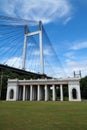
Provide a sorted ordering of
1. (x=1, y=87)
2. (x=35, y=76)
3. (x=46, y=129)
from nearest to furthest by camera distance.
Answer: (x=46, y=129), (x=1, y=87), (x=35, y=76)

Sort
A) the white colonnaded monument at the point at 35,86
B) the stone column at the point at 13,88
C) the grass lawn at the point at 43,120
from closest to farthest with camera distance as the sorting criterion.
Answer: the grass lawn at the point at 43,120 → the white colonnaded monument at the point at 35,86 → the stone column at the point at 13,88

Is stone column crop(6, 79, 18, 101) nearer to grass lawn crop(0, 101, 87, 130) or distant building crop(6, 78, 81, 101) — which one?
distant building crop(6, 78, 81, 101)

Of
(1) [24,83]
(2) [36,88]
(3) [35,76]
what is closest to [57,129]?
(1) [24,83]

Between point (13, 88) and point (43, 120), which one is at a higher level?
point (13, 88)

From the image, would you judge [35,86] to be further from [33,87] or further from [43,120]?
[43,120]

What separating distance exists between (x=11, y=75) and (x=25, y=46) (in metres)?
→ 14.1

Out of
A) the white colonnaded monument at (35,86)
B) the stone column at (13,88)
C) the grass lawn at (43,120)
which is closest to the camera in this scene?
the grass lawn at (43,120)

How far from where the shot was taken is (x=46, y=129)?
28.2 ft

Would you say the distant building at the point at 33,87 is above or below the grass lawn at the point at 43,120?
above

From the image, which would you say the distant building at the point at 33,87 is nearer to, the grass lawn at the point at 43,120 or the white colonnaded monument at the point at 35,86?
the white colonnaded monument at the point at 35,86

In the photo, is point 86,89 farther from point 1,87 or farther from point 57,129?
point 57,129

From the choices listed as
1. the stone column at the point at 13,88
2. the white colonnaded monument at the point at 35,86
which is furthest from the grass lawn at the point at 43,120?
the stone column at the point at 13,88

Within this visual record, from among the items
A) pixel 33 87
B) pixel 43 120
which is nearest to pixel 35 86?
pixel 33 87

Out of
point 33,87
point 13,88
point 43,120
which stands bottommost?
point 43,120
